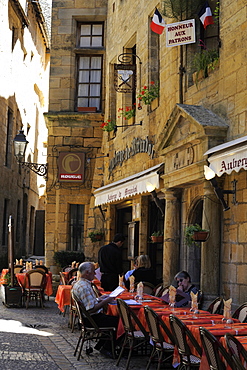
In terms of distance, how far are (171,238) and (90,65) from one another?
1019 cm

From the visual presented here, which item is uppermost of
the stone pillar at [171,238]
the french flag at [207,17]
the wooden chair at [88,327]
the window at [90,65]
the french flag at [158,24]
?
the window at [90,65]

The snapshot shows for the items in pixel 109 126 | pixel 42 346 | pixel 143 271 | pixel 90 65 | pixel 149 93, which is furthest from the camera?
pixel 90 65

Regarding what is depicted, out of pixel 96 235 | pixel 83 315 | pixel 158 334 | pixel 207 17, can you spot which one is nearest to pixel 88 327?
pixel 83 315

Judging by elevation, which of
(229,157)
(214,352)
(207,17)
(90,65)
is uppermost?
(90,65)

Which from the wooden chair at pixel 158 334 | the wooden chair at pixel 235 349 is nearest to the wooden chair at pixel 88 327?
the wooden chair at pixel 158 334

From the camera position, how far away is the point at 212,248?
358 inches

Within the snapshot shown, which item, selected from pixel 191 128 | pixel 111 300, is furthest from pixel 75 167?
pixel 111 300

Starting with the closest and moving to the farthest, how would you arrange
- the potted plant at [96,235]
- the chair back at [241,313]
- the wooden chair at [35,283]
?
the chair back at [241,313], the wooden chair at [35,283], the potted plant at [96,235]

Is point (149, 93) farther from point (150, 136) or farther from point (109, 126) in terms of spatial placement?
point (109, 126)

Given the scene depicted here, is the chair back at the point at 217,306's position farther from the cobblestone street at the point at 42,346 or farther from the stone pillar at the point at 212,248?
the stone pillar at the point at 212,248

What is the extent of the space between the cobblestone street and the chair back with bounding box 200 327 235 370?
230 cm

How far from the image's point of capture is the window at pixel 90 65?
19.6 meters

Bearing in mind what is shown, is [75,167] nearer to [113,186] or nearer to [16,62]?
[113,186]

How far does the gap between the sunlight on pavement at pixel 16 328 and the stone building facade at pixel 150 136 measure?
2.38 metres
